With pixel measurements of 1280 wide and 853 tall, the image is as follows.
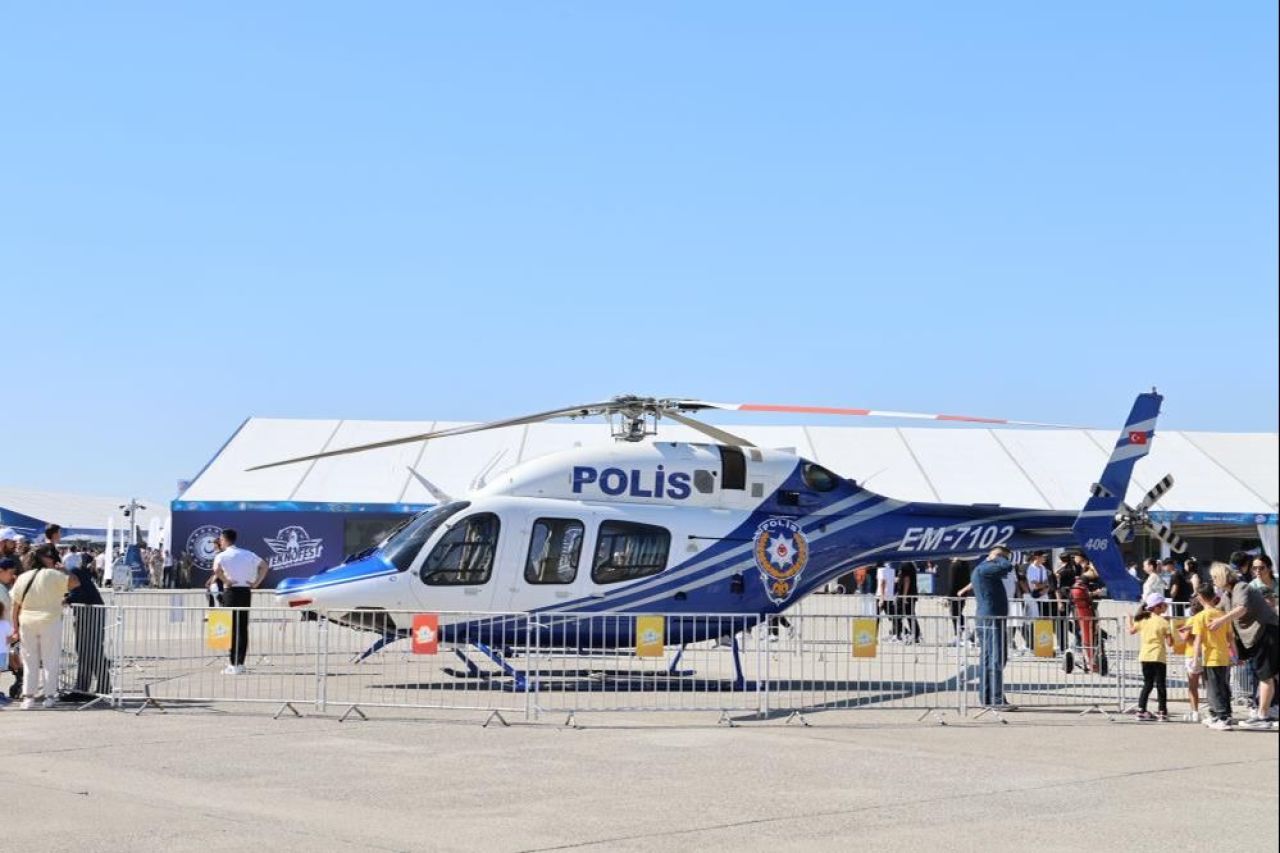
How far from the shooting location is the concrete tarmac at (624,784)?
823 centimetres

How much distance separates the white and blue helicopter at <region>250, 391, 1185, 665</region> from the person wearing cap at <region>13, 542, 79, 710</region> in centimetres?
251

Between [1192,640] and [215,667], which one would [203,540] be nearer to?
[215,667]

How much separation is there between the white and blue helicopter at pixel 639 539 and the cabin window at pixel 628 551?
0.01 m

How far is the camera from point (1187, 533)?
132 ft

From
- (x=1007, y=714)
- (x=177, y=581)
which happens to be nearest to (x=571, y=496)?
(x=1007, y=714)

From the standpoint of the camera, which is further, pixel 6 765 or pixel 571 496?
pixel 571 496

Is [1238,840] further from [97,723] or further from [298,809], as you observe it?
[97,723]

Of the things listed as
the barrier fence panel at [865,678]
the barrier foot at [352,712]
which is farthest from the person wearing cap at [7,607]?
the barrier fence panel at [865,678]

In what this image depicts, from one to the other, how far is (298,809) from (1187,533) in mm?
35949

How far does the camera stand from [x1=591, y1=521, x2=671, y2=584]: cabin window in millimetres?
16719

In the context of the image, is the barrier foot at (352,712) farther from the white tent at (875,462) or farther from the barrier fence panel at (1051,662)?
the white tent at (875,462)

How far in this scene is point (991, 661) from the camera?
48.0 ft

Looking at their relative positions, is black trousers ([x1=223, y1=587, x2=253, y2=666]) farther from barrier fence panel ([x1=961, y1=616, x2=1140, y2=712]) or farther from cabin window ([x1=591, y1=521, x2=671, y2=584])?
barrier fence panel ([x1=961, y1=616, x2=1140, y2=712])

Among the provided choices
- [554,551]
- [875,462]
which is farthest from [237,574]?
[875,462]
